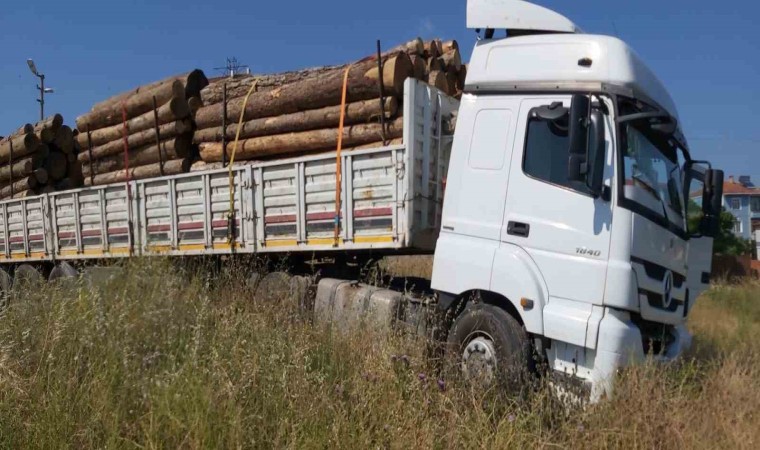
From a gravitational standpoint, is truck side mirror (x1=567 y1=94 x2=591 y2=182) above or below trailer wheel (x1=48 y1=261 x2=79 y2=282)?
above

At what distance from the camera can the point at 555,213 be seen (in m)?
5.11

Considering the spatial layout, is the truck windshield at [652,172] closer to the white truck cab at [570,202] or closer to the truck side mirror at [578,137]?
the white truck cab at [570,202]

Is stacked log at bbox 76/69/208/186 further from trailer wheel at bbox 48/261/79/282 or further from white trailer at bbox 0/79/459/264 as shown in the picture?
trailer wheel at bbox 48/261/79/282

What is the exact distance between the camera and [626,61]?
5094mm

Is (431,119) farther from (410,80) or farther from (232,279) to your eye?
(232,279)

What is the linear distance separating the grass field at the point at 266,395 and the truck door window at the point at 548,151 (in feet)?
5.22

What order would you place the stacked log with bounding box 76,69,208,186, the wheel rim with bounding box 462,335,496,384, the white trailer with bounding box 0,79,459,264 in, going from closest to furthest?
the wheel rim with bounding box 462,335,496,384 → the white trailer with bounding box 0,79,459,264 → the stacked log with bounding box 76,69,208,186

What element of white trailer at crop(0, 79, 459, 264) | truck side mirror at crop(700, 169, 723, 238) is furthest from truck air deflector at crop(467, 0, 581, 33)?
truck side mirror at crop(700, 169, 723, 238)

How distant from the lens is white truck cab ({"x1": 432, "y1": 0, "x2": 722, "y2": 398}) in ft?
15.7

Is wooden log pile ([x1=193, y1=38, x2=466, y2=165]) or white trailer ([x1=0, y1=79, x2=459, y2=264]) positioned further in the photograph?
wooden log pile ([x1=193, y1=38, x2=466, y2=165])

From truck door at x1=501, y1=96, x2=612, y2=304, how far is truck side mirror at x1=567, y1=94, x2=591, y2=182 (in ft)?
0.63

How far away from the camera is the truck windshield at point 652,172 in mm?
4959

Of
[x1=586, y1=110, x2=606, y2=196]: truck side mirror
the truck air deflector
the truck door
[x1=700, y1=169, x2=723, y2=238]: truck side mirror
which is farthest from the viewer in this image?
the truck air deflector

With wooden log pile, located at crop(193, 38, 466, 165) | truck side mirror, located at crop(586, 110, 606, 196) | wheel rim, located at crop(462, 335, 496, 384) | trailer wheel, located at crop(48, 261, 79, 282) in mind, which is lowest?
trailer wheel, located at crop(48, 261, 79, 282)
